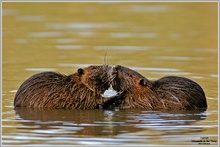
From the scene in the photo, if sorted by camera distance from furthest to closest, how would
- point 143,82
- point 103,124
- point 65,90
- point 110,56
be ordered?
1. point 110,56
2. point 143,82
3. point 65,90
4. point 103,124

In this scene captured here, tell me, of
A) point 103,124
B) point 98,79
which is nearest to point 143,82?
point 98,79

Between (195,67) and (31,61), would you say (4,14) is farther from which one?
(195,67)

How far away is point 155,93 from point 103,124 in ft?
4.45

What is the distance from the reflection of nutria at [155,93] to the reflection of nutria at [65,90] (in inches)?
7.8

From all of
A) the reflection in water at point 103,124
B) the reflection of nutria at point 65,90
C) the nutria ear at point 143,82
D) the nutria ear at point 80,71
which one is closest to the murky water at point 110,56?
the reflection in water at point 103,124

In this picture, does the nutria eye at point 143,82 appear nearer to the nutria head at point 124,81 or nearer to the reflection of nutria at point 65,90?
the nutria head at point 124,81

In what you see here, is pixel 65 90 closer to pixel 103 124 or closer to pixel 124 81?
pixel 124 81

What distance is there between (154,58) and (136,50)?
996 mm

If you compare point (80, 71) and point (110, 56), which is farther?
point (110, 56)

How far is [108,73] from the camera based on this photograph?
461 inches

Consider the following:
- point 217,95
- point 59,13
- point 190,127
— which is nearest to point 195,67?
point 217,95

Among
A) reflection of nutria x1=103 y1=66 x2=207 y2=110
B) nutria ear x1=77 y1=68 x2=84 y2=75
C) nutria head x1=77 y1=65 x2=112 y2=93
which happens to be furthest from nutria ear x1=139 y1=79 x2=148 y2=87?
nutria ear x1=77 y1=68 x2=84 y2=75

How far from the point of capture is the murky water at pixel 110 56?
1002 cm

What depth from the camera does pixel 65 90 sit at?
11570 millimetres
